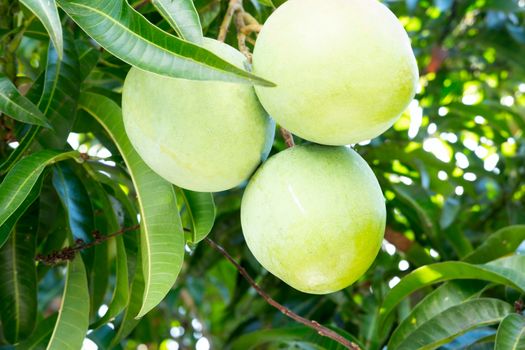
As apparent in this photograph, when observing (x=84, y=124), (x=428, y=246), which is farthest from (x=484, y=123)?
(x=84, y=124)

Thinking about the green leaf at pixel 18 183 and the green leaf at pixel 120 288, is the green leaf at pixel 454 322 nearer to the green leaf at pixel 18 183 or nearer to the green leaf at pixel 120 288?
the green leaf at pixel 120 288

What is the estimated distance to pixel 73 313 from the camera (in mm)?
1068

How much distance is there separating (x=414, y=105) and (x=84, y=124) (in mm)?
1158

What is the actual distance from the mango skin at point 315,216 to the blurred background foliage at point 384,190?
323 mm

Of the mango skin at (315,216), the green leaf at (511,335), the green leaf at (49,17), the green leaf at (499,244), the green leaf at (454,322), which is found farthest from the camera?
the green leaf at (499,244)

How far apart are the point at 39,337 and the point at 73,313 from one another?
18 cm

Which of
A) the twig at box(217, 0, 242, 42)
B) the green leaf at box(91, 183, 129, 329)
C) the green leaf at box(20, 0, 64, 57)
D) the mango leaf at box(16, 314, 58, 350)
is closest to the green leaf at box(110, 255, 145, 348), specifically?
the green leaf at box(91, 183, 129, 329)

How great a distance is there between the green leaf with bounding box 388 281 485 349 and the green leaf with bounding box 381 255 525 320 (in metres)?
0.02

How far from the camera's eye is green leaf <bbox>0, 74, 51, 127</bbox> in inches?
36.9

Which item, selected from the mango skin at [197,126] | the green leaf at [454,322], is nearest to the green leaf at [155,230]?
the mango skin at [197,126]

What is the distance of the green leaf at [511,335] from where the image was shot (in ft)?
3.28

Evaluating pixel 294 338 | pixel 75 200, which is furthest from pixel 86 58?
pixel 294 338

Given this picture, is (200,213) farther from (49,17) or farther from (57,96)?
(49,17)

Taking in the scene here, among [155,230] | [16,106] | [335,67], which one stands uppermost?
[335,67]
